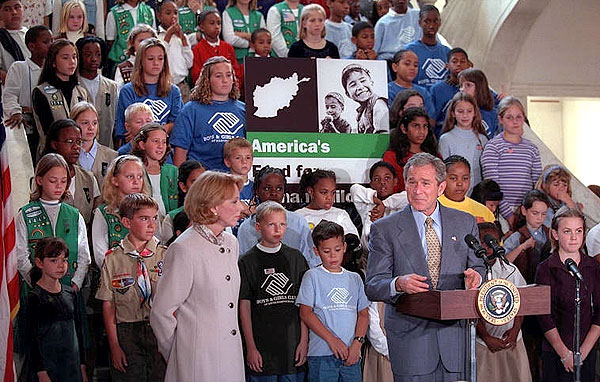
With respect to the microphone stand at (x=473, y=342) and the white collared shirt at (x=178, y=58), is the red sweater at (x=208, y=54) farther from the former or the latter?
the microphone stand at (x=473, y=342)

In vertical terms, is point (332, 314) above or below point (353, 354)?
above

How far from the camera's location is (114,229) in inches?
258

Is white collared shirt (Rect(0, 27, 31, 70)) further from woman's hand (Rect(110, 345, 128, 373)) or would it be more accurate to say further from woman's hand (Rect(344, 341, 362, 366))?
woman's hand (Rect(344, 341, 362, 366))

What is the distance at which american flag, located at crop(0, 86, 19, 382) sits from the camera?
Result: 506 cm

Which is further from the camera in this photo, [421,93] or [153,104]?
[421,93]

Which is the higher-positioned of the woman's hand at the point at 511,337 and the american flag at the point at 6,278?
the american flag at the point at 6,278

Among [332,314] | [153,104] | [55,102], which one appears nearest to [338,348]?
[332,314]

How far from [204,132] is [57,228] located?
1.88 m

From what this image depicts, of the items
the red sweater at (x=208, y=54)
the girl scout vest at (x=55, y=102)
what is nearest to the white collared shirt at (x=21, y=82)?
the girl scout vest at (x=55, y=102)

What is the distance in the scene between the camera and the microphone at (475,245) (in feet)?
14.8

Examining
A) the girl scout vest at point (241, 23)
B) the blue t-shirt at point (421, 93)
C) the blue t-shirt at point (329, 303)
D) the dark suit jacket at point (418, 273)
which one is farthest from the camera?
the girl scout vest at point (241, 23)

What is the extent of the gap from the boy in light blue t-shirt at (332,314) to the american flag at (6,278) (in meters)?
1.97

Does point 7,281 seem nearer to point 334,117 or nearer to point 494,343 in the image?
point 494,343

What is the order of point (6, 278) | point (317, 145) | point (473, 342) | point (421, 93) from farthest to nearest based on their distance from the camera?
point (421, 93) → point (317, 145) → point (6, 278) → point (473, 342)
